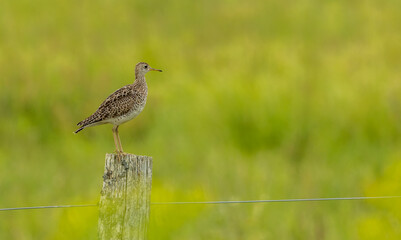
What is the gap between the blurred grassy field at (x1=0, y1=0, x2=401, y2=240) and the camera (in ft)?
26.2

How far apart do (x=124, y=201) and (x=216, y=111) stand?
707cm

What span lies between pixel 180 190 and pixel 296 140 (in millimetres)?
2516

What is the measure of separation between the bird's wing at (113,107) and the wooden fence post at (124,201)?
1.12 m

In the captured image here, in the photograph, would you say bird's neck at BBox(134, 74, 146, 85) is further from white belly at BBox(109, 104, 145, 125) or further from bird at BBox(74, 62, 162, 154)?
white belly at BBox(109, 104, 145, 125)

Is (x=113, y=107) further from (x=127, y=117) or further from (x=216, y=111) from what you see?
(x=216, y=111)

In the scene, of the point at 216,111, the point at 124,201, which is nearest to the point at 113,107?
the point at 124,201

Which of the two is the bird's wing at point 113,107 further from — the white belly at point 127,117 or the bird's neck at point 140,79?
the bird's neck at point 140,79

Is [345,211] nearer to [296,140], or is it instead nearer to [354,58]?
[296,140]

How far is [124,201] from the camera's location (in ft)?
13.6

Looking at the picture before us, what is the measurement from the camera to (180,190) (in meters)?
8.30

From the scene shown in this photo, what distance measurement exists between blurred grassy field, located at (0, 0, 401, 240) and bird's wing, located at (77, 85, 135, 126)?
4.45 ft

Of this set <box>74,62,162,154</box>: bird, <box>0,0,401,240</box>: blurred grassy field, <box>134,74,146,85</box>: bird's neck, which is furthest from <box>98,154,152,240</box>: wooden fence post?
<box>0,0,401,240</box>: blurred grassy field

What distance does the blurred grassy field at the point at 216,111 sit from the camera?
26.2ft

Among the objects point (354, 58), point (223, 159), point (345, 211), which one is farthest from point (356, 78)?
point (345, 211)
